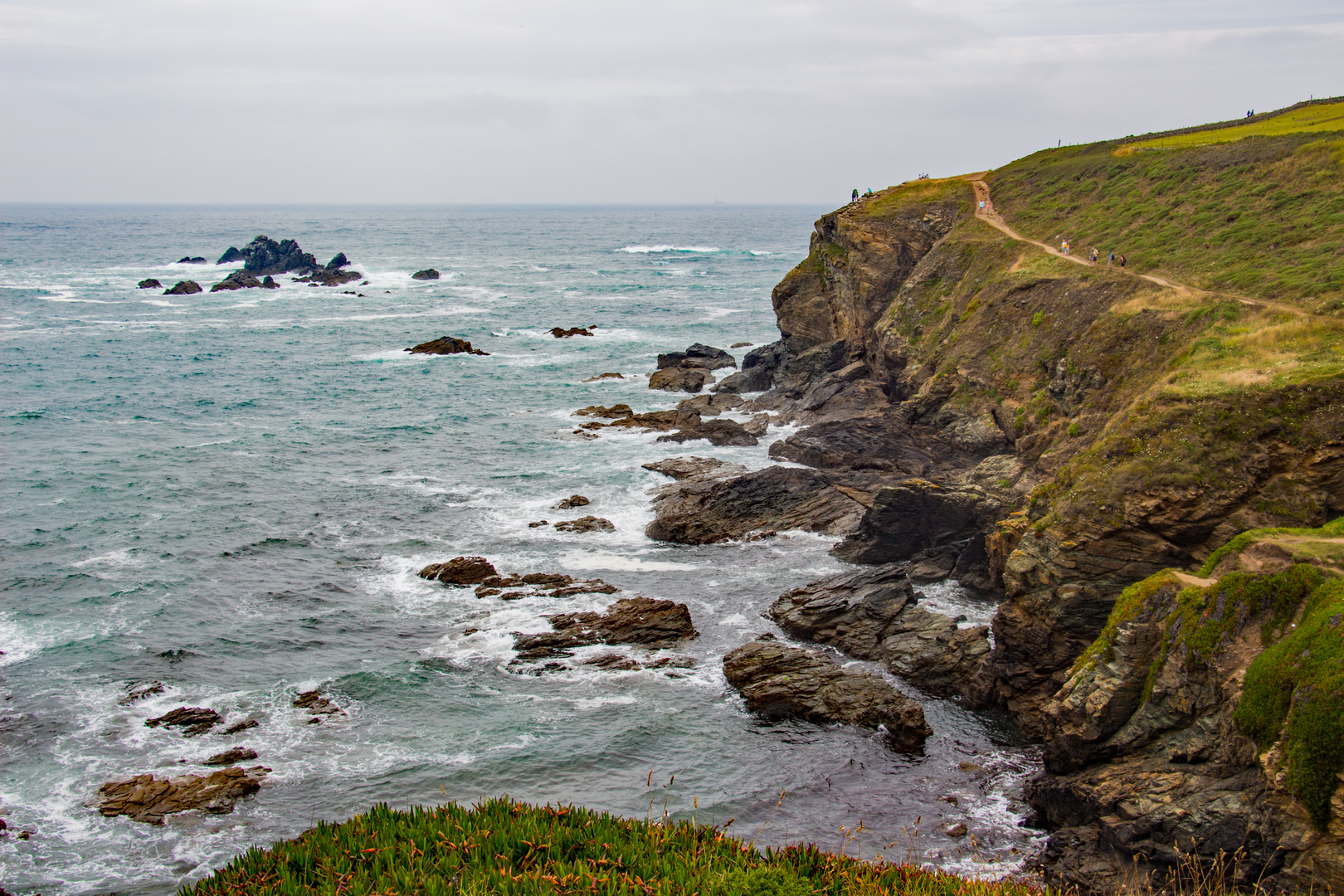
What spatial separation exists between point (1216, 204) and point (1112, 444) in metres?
23.5

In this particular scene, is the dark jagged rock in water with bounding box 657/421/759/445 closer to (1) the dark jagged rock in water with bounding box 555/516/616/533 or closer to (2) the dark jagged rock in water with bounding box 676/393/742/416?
(2) the dark jagged rock in water with bounding box 676/393/742/416

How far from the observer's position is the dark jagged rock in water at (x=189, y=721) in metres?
22.3

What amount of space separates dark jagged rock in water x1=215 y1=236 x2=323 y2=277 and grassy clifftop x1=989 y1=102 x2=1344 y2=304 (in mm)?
105981

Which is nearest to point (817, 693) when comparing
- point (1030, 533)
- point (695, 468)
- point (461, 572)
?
point (1030, 533)

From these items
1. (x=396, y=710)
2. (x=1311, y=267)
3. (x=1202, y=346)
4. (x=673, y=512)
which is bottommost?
(x=396, y=710)

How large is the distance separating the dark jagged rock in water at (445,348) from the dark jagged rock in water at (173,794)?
57.2m

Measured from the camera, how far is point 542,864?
1170cm

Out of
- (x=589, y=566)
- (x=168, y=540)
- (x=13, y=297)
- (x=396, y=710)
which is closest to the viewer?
(x=396, y=710)

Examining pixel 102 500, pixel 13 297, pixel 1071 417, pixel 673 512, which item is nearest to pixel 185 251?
pixel 13 297

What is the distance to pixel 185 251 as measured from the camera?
164 metres

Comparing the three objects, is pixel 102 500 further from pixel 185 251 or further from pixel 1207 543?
pixel 185 251

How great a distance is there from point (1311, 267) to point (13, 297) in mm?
126220

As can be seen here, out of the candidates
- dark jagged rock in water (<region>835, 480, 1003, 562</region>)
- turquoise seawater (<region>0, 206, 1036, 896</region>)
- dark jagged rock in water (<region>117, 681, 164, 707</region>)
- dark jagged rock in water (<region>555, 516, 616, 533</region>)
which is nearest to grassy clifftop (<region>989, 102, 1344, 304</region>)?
dark jagged rock in water (<region>835, 480, 1003, 562</region>)

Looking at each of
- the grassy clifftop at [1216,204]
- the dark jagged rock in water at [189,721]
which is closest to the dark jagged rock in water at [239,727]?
the dark jagged rock in water at [189,721]
